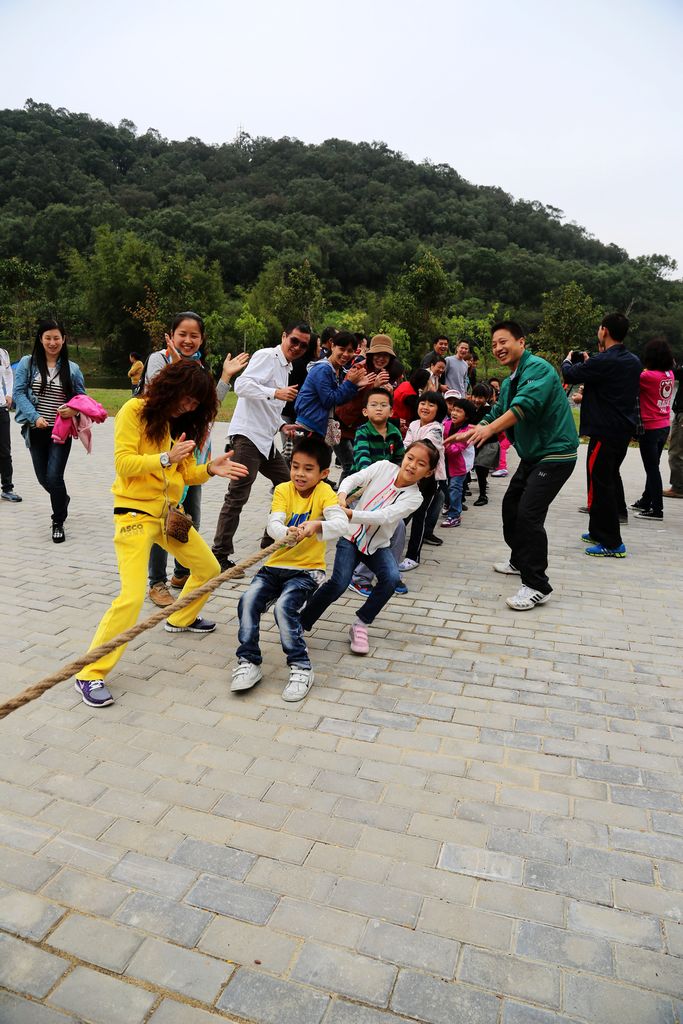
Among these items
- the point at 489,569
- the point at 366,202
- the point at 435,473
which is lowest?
the point at 489,569

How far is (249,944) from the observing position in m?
2.02

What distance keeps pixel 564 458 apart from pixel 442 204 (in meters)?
74.7

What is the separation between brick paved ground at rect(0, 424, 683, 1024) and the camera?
6.24ft

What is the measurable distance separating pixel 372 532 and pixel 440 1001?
8.92ft

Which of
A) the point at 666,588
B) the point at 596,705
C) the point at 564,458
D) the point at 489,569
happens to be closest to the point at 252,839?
the point at 596,705

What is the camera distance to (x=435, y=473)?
5.82 meters

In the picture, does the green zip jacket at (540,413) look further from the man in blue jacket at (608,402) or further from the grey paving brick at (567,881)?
the grey paving brick at (567,881)

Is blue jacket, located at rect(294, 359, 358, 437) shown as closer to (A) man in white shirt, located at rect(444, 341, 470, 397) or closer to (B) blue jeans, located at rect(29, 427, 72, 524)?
(B) blue jeans, located at rect(29, 427, 72, 524)

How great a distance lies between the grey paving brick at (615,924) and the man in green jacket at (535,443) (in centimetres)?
293

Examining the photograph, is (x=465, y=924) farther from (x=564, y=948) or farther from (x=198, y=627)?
(x=198, y=627)

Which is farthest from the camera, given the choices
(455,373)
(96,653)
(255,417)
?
(455,373)

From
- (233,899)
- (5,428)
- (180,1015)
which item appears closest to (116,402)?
(5,428)

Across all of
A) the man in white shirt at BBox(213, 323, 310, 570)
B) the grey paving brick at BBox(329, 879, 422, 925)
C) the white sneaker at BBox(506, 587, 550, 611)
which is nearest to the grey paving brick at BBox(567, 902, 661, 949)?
the grey paving brick at BBox(329, 879, 422, 925)

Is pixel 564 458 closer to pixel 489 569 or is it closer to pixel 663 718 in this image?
pixel 489 569
